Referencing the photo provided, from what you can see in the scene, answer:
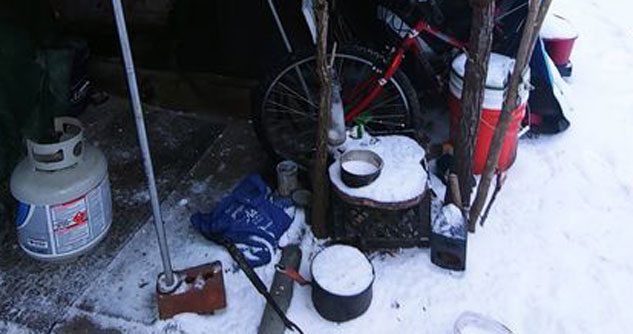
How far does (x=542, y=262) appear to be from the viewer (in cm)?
269

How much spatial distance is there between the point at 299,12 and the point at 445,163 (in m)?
1.34

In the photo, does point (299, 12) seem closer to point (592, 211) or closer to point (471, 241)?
point (471, 241)

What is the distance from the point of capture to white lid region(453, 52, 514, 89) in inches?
115

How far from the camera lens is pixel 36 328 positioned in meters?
2.37

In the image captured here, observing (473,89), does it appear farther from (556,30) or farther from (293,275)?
(556,30)

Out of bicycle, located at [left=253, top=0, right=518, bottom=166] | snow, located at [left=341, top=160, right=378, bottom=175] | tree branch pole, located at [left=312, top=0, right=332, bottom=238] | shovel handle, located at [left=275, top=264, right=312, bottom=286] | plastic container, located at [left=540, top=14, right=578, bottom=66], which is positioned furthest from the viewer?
plastic container, located at [left=540, top=14, right=578, bottom=66]

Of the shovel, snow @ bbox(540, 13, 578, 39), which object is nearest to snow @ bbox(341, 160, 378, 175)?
the shovel

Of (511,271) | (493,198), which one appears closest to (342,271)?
(511,271)

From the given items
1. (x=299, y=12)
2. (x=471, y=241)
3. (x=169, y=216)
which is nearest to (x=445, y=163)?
(x=471, y=241)

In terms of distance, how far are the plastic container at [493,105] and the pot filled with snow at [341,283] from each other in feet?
3.09

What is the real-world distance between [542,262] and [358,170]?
1.03 metres

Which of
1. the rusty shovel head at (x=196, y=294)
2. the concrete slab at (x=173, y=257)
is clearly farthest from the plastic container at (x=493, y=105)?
the rusty shovel head at (x=196, y=294)

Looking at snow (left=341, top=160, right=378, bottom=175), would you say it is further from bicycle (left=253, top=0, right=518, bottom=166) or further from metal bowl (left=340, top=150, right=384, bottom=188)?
bicycle (left=253, top=0, right=518, bottom=166)

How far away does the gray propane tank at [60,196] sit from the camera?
8.03ft
